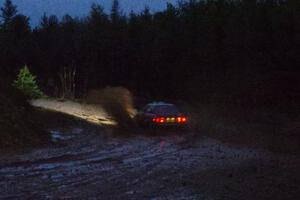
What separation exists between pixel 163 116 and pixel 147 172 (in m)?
14.7

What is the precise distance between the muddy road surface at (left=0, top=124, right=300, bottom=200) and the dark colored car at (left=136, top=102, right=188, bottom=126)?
5.84 m

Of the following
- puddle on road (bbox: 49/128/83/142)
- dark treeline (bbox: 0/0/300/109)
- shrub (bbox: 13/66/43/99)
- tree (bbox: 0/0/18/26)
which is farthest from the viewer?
tree (bbox: 0/0/18/26)

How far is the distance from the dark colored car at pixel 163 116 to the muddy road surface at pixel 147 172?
5.84 meters

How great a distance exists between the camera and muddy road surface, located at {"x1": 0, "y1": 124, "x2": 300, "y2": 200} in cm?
1265

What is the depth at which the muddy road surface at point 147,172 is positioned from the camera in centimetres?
1265

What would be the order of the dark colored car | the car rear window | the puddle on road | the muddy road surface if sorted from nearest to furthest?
the muddy road surface → the puddle on road → the dark colored car → the car rear window

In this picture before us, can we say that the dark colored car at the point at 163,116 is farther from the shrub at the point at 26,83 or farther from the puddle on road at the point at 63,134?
the shrub at the point at 26,83

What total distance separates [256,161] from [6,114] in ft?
33.7

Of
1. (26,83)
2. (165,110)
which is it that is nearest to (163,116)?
(165,110)

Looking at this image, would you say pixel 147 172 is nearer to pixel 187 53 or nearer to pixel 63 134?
pixel 63 134

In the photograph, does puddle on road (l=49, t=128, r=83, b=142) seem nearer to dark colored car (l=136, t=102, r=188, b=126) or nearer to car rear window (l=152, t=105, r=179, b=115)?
dark colored car (l=136, t=102, r=188, b=126)

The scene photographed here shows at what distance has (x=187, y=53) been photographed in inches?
2048

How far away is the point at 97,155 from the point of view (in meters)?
20.0

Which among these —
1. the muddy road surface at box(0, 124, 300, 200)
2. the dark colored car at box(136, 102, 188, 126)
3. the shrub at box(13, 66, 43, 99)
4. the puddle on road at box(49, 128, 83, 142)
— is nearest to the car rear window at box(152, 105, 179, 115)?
the dark colored car at box(136, 102, 188, 126)
